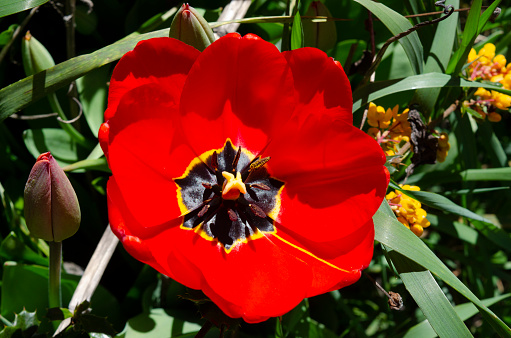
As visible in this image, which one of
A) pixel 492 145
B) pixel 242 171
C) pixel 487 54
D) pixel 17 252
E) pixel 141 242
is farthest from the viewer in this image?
pixel 492 145

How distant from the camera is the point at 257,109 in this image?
1.01 meters

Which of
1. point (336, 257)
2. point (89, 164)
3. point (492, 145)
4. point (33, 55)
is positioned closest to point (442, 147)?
point (492, 145)

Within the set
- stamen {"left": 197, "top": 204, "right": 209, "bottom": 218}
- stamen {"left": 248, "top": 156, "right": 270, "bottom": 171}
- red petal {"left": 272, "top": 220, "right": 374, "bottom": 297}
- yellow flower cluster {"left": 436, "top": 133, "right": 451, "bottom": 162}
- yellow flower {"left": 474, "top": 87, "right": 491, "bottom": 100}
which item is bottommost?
yellow flower cluster {"left": 436, "top": 133, "right": 451, "bottom": 162}

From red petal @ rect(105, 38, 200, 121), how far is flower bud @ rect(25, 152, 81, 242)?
0.42ft

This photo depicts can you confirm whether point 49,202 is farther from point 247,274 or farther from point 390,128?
point 390,128

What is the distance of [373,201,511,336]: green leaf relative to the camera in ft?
3.06

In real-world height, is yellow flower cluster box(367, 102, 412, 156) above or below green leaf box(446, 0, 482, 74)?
below

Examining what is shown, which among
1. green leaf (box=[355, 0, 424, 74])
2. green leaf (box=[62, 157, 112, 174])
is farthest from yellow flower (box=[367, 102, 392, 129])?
green leaf (box=[62, 157, 112, 174])

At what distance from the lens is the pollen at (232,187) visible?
3.14 ft

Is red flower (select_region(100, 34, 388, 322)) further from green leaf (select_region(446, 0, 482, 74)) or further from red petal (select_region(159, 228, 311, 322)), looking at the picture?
green leaf (select_region(446, 0, 482, 74))

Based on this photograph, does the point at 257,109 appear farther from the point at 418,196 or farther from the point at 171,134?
the point at 418,196

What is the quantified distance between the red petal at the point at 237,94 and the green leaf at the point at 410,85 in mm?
243

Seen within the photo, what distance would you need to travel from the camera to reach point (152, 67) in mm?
884

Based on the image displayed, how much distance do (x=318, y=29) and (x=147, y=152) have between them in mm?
580
